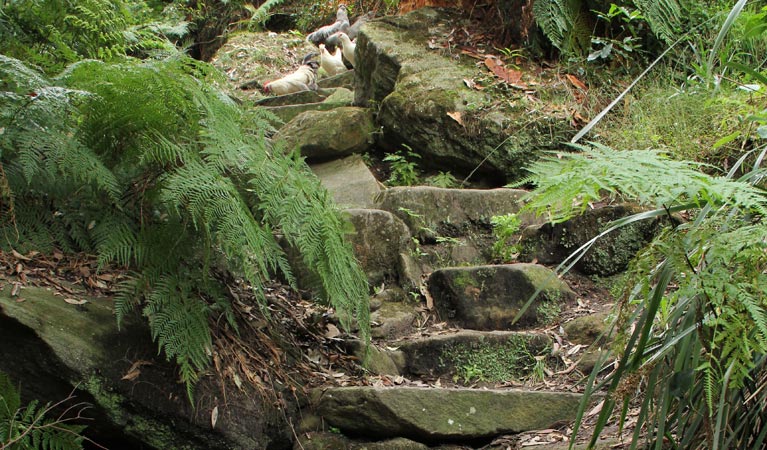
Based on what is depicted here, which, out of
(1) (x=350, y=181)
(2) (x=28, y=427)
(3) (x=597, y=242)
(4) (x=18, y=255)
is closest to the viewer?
(2) (x=28, y=427)

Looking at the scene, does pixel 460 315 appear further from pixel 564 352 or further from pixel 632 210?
pixel 632 210

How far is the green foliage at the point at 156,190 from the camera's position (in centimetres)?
217

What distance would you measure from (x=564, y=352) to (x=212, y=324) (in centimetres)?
162

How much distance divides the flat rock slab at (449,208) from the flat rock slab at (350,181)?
0.36 metres

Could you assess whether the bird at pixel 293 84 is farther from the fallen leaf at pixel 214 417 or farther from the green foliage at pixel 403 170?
the fallen leaf at pixel 214 417

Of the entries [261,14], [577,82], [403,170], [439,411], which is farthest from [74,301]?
[261,14]

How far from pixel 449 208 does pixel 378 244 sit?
1.89ft

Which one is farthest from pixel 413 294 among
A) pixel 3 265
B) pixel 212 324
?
pixel 3 265

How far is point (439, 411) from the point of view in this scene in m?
2.69

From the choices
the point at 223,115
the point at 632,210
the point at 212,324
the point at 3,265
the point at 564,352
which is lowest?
the point at 564,352

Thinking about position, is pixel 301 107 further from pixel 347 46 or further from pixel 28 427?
pixel 28 427

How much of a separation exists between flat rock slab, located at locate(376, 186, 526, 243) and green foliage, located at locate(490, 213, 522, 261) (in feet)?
0.58

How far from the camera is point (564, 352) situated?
10.8 feet

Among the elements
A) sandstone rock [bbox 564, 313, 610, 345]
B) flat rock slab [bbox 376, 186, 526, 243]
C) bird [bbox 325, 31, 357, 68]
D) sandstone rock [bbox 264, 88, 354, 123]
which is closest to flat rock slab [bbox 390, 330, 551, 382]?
sandstone rock [bbox 564, 313, 610, 345]
